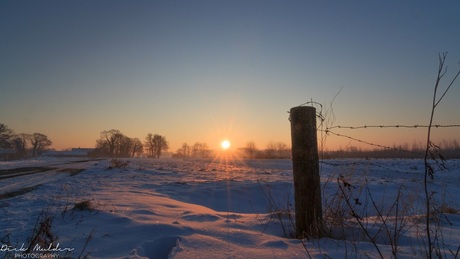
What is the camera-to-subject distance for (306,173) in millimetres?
3381

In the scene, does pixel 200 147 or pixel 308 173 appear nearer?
pixel 308 173

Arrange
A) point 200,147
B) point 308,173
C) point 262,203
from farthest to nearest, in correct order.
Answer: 1. point 200,147
2. point 262,203
3. point 308,173

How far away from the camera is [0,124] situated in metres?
67.5

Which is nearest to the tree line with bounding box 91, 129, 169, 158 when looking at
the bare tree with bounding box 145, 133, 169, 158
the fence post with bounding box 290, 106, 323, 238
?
the bare tree with bounding box 145, 133, 169, 158

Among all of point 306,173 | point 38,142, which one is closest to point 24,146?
point 38,142

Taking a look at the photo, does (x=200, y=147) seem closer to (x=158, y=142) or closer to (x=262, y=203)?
(x=158, y=142)

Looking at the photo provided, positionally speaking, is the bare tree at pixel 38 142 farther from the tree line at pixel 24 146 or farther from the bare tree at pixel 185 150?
the bare tree at pixel 185 150

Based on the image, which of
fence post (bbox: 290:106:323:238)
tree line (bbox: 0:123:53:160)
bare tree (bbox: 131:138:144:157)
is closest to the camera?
fence post (bbox: 290:106:323:238)

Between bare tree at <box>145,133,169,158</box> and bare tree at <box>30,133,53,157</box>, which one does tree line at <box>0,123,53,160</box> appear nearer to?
bare tree at <box>30,133,53,157</box>

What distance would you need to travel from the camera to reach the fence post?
338cm

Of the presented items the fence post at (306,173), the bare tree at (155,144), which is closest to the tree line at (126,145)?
the bare tree at (155,144)

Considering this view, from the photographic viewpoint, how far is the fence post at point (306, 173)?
3375 mm

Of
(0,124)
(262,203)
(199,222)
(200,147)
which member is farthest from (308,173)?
(200,147)

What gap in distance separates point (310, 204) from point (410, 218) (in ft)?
5.69
